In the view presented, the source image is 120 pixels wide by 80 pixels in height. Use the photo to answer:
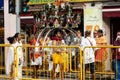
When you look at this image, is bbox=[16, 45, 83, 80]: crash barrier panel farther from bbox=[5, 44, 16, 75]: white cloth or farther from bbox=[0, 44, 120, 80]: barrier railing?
bbox=[5, 44, 16, 75]: white cloth

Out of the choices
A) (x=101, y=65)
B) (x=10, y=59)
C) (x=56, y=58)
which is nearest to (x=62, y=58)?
(x=56, y=58)

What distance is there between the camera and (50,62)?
1574 centimetres

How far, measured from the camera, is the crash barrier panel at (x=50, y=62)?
1459 centimetres

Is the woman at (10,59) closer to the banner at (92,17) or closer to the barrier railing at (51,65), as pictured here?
the barrier railing at (51,65)

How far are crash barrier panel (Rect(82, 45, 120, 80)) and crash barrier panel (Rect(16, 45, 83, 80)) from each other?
245 millimetres

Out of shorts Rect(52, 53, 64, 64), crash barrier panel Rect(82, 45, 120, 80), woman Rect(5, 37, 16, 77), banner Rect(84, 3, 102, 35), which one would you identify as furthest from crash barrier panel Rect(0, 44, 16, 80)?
banner Rect(84, 3, 102, 35)

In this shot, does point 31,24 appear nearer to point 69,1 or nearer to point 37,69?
point 69,1

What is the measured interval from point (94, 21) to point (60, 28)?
162cm

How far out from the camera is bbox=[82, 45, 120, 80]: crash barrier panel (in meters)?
14.1

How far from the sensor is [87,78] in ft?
47.7

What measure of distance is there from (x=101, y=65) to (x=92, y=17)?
7.11 metres

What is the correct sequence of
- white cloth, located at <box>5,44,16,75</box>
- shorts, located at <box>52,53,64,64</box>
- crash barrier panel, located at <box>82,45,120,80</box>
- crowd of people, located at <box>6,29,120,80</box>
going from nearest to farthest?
crash barrier panel, located at <box>82,45,120,80</box>, crowd of people, located at <box>6,29,120,80</box>, white cloth, located at <box>5,44,16,75</box>, shorts, located at <box>52,53,64,64</box>

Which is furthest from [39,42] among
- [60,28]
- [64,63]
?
[64,63]

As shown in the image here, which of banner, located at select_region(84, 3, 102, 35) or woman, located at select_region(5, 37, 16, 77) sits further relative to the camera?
banner, located at select_region(84, 3, 102, 35)
